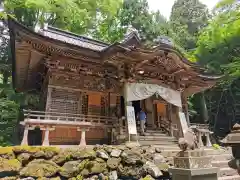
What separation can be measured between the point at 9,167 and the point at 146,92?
722 centimetres

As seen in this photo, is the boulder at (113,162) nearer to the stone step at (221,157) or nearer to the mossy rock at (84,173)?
the mossy rock at (84,173)

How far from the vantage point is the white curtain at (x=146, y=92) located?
1059cm

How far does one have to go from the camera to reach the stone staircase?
798cm

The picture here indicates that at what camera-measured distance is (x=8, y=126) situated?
16203 mm

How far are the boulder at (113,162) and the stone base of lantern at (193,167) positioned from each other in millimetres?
2664

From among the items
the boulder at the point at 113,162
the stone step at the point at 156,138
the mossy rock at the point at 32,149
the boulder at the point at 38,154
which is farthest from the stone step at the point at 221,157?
the boulder at the point at 38,154

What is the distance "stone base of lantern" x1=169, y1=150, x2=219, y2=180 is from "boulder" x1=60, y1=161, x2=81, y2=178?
10.4 ft

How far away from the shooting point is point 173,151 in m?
9.12

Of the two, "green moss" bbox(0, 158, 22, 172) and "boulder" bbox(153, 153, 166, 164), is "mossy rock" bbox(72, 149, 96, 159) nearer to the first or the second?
"green moss" bbox(0, 158, 22, 172)

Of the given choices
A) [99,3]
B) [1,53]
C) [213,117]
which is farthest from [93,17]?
[213,117]

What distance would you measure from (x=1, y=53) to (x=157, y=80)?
16.1 meters

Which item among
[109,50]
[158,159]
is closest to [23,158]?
[158,159]

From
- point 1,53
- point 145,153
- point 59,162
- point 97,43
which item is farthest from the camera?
point 1,53

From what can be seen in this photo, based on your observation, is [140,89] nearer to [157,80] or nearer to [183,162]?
[157,80]
